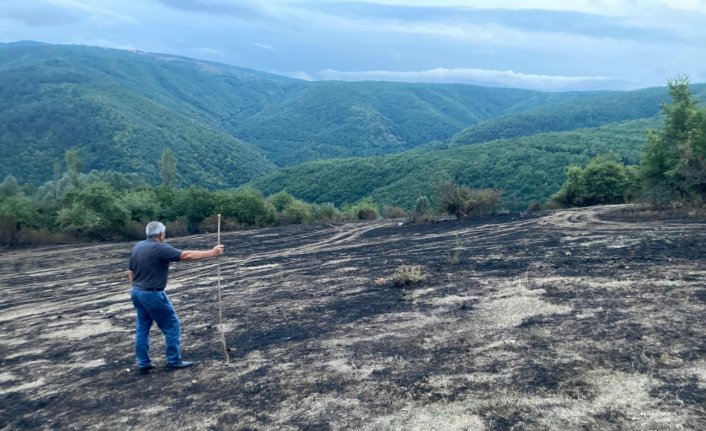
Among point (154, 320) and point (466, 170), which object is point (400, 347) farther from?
point (466, 170)

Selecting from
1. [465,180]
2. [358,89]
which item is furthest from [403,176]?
[358,89]

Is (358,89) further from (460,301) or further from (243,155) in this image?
(460,301)

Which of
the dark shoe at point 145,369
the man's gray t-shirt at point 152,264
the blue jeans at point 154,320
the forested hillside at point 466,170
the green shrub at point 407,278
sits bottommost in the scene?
the forested hillside at point 466,170

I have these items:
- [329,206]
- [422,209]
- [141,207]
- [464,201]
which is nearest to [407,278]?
[464,201]

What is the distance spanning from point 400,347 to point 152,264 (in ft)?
11.8

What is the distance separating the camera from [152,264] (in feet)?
23.6

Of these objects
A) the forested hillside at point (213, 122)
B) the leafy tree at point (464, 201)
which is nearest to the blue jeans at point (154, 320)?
the leafy tree at point (464, 201)

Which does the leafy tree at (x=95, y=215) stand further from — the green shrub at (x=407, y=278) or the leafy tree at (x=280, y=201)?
the green shrub at (x=407, y=278)

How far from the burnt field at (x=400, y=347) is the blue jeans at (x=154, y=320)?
28 cm

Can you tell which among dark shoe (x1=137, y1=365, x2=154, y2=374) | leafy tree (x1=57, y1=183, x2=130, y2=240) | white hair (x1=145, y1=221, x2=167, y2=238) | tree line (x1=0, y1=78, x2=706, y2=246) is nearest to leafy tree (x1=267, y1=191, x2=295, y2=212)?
tree line (x1=0, y1=78, x2=706, y2=246)

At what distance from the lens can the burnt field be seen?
6004 millimetres

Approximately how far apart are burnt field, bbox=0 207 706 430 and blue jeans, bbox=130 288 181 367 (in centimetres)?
28

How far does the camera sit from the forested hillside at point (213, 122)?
79438 millimetres

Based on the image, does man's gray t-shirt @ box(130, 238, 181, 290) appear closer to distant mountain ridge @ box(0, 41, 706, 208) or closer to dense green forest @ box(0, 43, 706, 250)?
dense green forest @ box(0, 43, 706, 250)
